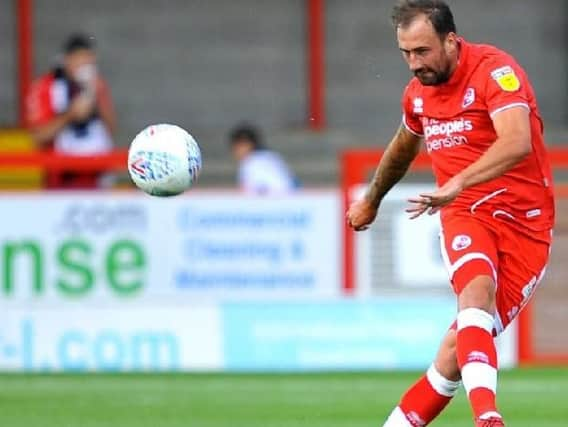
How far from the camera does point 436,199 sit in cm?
697

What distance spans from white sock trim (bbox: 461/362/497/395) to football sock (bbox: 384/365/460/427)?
1.23 ft

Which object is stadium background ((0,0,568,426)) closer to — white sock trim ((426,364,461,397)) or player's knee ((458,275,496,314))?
white sock trim ((426,364,461,397))

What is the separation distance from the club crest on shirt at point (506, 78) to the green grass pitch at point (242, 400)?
9.64 feet

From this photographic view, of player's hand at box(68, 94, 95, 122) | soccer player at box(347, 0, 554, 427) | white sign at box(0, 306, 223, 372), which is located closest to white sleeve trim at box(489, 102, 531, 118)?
soccer player at box(347, 0, 554, 427)

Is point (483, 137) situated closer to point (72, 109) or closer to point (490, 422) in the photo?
point (490, 422)

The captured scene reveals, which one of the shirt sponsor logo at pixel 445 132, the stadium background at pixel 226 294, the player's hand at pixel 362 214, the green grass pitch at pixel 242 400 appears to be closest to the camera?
the shirt sponsor logo at pixel 445 132

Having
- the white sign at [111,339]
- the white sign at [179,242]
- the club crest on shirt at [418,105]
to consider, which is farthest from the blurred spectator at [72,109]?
the club crest on shirt at [418,105]

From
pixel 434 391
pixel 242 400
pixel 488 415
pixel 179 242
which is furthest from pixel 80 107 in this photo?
pixel 488 415

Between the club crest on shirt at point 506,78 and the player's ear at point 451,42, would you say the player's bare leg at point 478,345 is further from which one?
the player's ear at point 451,42

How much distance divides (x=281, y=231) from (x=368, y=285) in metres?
0.83

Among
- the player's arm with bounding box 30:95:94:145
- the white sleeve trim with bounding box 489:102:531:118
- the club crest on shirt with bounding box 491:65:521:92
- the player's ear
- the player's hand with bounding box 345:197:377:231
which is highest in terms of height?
the player's arm with bounding box 30:95:94:145

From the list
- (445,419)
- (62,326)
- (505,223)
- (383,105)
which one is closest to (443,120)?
(505,223)

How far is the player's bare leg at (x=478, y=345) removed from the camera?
7.29 meters

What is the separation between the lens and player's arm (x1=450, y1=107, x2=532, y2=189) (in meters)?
7.20
